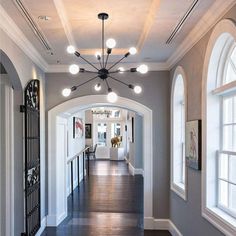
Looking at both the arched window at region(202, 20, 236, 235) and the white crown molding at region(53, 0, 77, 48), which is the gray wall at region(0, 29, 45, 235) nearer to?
the white crown molding at region(53, 0, 77, 48)

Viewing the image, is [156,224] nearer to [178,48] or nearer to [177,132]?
[177,132]

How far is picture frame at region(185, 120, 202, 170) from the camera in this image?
12.3 feet

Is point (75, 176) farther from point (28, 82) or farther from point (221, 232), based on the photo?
point (221, 232)

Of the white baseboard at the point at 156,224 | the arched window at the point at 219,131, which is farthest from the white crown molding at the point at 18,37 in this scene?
the white baseboard at the point at 156,224

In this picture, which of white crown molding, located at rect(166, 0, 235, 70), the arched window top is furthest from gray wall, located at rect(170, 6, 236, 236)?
the arched window top

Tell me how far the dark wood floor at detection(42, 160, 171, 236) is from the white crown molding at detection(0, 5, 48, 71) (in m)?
3.04

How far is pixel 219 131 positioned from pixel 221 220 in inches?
38.6

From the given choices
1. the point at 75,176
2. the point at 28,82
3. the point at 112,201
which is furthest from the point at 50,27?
the point at 75,176

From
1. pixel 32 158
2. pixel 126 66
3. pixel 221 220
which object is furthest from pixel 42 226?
pixel 221 220

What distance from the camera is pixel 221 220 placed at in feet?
9.86

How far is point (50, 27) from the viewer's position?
12.2ft

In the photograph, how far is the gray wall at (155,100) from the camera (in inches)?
222

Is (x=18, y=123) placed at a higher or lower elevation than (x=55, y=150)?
higher

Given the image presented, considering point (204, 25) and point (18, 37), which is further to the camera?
point (18, 37)
